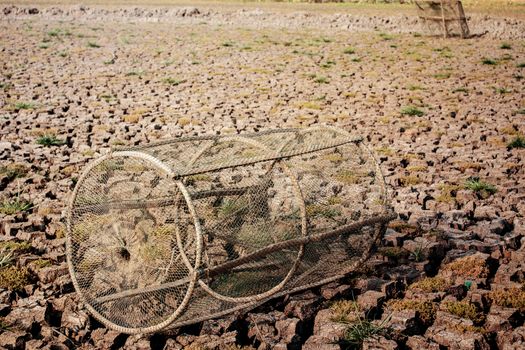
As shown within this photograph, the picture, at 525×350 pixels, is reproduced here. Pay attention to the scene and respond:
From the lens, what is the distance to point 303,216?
3.33 meters

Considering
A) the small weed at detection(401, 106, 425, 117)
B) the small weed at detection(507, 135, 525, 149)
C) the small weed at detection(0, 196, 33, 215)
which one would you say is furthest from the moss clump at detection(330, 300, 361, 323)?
the small weed at detection(401, 106, 425, 117)

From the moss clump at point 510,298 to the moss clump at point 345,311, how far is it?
0.78 metres

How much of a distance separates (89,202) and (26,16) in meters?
22.4

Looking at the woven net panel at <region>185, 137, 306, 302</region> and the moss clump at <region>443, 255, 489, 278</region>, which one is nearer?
the woven net panel at <region>185, 137, 306, 302</region>

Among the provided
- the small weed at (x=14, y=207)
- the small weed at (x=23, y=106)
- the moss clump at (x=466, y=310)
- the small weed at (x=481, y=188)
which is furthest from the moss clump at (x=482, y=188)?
the small weed at (x=23, y=106)

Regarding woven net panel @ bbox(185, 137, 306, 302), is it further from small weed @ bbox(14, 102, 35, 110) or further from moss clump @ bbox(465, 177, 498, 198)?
small weed @ bbox(14, 102, 35, 110)

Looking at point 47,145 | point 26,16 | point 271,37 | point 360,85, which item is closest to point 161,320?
point 47,145

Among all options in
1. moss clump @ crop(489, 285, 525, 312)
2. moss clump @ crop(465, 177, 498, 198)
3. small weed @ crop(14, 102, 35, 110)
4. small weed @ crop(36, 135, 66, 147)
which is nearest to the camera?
moss clump @ crop(489, 285, 525, 312)

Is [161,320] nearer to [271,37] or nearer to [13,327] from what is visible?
→ [13,327]

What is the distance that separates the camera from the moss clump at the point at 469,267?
11.2ft

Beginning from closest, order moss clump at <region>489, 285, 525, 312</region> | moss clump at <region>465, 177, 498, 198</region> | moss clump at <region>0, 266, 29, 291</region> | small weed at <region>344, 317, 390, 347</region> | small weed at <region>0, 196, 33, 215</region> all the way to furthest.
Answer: small weed at <region>344, 317, 390, 347</region> → moss clump at <region>489, 285, 525, 312</region> → moss clump at <region>0, 266, 29, 291</region> → small weed at <region>0, 196, 33, 215</region> → moss clump at <region>465, 177, 498, 198</region>

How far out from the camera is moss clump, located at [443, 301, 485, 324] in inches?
118

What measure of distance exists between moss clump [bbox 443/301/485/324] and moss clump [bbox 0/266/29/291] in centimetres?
250

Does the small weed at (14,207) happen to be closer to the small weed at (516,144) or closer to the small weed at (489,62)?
the small weed at (516,144)
